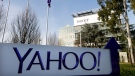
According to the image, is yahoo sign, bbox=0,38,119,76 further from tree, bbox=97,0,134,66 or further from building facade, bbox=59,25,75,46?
building facade, bbox=59,25,75,46

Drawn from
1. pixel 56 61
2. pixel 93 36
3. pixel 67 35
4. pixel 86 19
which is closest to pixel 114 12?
pixel 56 61

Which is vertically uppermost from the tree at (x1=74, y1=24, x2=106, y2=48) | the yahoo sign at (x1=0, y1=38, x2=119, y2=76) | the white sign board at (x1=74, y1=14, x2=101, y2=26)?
the white sign board at (x1=74, y1=14, x2=101, y2=26)

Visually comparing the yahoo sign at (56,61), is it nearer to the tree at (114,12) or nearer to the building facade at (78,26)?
the tree at (114,12)

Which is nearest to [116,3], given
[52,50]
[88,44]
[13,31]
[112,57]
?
[13,31]

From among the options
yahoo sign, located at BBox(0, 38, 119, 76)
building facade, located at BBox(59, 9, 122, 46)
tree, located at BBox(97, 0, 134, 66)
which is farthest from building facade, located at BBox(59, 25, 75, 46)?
yahoo sign, located at BBox(0, 38, 119, 76)

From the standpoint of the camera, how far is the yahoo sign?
4.11m

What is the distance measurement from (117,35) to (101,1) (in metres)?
3.85

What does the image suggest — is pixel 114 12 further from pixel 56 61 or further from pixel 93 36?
pixel 93 36

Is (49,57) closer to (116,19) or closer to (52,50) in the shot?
(52,50)

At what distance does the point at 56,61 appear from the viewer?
4621 millimetres

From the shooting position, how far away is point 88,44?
1560 inches

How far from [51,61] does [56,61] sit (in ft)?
0.44

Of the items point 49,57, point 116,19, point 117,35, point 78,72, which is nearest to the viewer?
point 49,57

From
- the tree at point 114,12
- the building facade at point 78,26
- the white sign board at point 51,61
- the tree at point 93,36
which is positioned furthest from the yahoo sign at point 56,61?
the building facade at point 78,26
